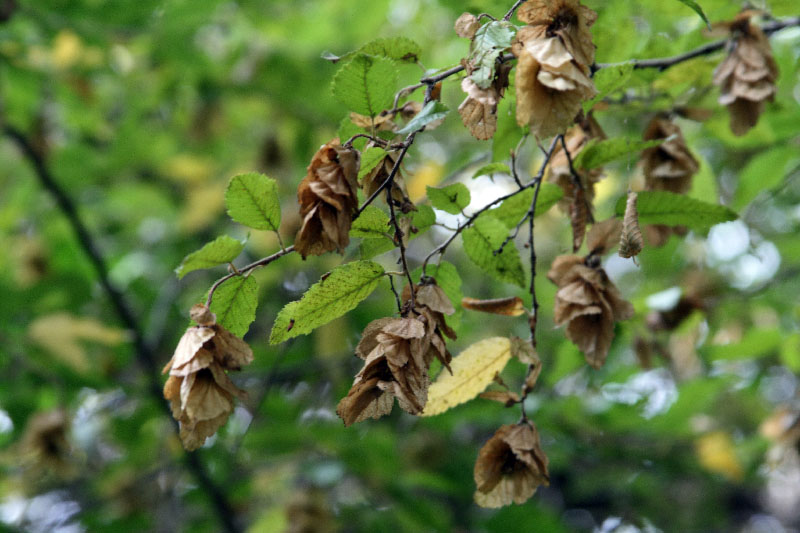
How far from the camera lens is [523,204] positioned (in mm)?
978

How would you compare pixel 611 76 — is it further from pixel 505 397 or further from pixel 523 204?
pixel 505 397

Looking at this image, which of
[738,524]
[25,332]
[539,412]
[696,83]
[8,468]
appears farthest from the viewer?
[738,524]

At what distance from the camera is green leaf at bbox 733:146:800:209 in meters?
1.50

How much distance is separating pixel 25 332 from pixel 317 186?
154cm

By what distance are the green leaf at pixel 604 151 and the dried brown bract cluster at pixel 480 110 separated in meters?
0.25

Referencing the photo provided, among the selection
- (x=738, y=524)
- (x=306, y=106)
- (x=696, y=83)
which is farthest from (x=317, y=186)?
(x=738, y=524)

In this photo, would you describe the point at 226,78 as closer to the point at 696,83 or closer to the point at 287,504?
the point at 287,504

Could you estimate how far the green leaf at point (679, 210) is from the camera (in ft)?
2.95

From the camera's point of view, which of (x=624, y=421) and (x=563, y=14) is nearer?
(x=563, y=14)

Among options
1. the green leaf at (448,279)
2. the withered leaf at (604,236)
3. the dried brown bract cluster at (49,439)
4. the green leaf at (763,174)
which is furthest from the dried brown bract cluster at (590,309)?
the dried brown bract cluster at (49,439)

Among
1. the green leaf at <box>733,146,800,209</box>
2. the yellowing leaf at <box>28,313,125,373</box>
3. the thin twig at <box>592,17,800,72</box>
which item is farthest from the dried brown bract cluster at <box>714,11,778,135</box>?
the yellowing leaf at <box>28,313,125,373</box>

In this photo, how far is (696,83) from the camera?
114 centimetres

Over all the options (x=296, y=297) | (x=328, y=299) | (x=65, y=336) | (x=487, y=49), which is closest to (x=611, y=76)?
(x=487, y=49)

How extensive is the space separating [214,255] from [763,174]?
125 cm
